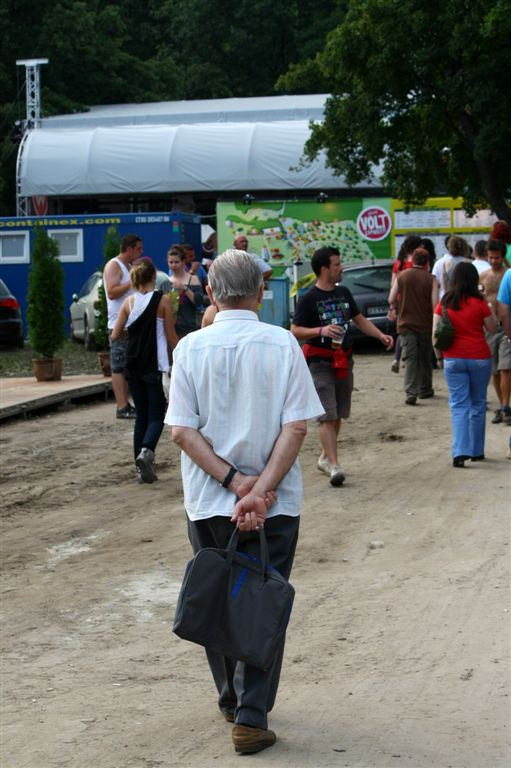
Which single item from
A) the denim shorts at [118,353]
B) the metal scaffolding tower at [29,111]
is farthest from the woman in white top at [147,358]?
the metal scaffolding tower at [29,111]

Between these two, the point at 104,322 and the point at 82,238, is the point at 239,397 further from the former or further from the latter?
the point at 82,238

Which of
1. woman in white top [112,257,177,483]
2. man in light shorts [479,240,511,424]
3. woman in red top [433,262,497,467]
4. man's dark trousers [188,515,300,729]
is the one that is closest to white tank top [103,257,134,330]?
woman in white top [112,257,177,483]

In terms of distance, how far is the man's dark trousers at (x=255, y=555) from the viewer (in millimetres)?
4680

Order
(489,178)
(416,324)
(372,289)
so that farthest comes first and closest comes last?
(489,178), (372,289), (416,324)

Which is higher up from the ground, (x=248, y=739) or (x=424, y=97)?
(x=424, y=97)

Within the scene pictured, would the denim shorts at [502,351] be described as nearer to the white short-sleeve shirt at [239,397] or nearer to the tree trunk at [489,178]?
the white short-sleeve shirt at [239,397]

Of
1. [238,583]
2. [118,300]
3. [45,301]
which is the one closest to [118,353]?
[118,300]

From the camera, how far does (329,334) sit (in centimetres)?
1018

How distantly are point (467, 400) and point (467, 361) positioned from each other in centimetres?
34

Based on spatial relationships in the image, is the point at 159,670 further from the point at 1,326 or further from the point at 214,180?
the point at 214,180

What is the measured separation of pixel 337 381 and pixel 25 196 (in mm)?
30503

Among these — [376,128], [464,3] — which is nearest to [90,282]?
[376,128]

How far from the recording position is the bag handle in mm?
4508

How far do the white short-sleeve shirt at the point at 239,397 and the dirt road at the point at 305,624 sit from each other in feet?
3.07
